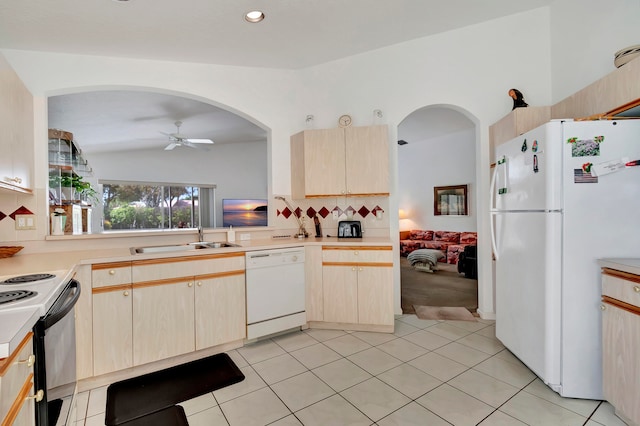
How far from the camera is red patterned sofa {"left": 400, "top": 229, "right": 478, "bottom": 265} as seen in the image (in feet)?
19.9

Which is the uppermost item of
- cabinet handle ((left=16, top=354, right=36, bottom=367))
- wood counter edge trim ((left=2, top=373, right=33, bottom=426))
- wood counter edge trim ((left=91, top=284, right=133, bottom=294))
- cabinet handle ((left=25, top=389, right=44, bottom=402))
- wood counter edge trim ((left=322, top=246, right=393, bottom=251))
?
wood counter edge trim ((left=322, top=246, right=393, bottom=251))

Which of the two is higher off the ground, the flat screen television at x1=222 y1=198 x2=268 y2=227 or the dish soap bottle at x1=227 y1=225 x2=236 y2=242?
the flat screen television at x1=222 y1=198 x2=268 y2=227

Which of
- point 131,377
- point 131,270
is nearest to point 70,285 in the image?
point 131,270

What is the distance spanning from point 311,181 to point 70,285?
2.20 metres

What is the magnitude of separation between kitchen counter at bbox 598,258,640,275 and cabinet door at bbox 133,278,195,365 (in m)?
2.68

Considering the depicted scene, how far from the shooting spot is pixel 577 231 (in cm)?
180

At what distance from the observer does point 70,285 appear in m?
1.55

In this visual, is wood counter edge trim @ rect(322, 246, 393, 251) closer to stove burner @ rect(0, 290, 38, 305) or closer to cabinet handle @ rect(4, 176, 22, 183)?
stove burner @ rect(0, 290, 38, 305)

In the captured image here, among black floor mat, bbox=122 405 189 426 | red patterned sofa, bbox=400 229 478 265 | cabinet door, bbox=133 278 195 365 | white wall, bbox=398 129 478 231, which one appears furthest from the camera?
white wall, bbox=398 129 478 231

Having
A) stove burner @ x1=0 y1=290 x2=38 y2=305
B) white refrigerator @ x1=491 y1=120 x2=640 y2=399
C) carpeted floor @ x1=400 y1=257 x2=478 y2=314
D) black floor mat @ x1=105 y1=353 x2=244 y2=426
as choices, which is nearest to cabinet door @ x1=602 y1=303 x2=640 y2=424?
white refrigerator @ x1=491 y1=120 x2=640 y2=399

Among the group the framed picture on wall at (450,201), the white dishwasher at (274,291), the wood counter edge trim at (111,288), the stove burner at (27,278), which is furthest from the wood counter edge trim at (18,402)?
the framed picture on wall at (450,201)

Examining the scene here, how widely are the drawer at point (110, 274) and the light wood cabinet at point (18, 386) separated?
1080mm

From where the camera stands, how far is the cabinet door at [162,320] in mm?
2133

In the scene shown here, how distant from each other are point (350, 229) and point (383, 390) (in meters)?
1.70
